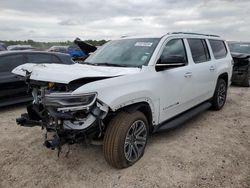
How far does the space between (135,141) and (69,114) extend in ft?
3.73

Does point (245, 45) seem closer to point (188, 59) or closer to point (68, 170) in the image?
point (188, 59)

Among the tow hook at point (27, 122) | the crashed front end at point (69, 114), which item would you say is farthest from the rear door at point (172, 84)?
the tow hook at point (27, 122)

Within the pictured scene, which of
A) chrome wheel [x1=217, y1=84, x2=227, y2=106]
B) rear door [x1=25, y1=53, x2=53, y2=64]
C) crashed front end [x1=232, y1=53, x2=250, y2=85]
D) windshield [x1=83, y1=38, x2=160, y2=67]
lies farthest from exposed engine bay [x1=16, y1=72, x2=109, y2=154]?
crashed front end [x1=232, y1=53, x2=250, y2=85]

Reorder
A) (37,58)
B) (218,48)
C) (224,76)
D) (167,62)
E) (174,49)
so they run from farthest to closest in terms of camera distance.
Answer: (37,58) → (224,76) → (218,48) → (174,49) → (167,62)

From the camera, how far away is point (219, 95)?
623cm

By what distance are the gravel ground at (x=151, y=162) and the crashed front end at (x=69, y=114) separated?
0.60m

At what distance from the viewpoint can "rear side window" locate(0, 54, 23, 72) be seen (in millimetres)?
6438

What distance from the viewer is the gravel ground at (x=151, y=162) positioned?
3193 mm

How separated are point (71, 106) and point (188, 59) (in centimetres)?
269

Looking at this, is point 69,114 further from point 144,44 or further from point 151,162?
point 144,44

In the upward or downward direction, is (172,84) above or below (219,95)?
above

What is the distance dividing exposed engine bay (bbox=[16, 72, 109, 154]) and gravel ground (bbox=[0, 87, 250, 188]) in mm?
592

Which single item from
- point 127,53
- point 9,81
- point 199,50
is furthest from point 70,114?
point 9,81

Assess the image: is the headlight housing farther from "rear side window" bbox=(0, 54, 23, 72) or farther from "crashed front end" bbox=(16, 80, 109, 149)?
"rear side window" bbox=(0, 54, 23, 72)
